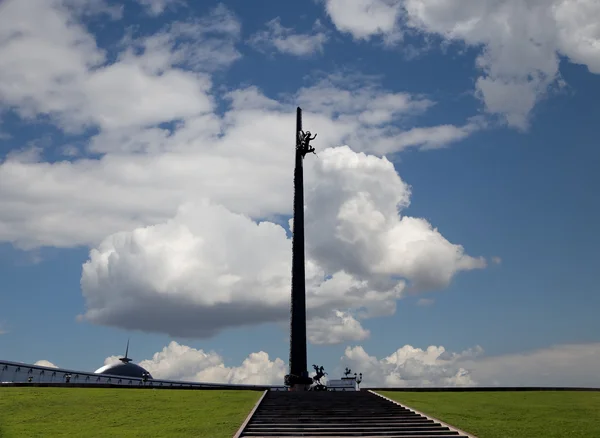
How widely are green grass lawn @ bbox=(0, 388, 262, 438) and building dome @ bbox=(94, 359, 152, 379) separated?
33025mm

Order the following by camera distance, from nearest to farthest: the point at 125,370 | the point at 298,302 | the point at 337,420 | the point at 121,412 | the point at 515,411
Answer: the point at 337,420
the point at 121,412
the point at 515,411
the point at 298,302
the point at 125,370

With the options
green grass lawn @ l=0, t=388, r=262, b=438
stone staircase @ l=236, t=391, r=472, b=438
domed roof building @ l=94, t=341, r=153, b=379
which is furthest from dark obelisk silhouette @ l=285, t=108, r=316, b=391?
domed roof building @ l=94, t=341, r=153, b=379

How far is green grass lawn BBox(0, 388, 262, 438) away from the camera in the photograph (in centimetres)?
2409

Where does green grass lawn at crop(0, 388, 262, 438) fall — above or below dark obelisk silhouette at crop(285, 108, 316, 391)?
below

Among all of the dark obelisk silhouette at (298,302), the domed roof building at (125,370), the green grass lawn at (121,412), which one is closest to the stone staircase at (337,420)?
the green grass lawn at (121,412)

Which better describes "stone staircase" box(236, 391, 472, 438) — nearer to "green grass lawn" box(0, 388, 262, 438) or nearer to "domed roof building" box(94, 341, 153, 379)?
"green grass lawn" box(0, 388, 262, 438)

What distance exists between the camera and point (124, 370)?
6812 cm

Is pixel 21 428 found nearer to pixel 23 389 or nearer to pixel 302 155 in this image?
pixel 23 389

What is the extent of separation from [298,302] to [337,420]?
2147cm

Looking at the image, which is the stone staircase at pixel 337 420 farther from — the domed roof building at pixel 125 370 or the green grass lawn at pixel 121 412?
the domed roof building at pixel 125 370

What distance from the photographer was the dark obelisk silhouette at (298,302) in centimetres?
4612

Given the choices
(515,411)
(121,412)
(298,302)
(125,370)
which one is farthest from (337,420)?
(125,370)

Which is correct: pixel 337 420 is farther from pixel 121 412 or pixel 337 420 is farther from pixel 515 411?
pixel 121 412

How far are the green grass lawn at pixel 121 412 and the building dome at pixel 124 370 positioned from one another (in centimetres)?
3303
